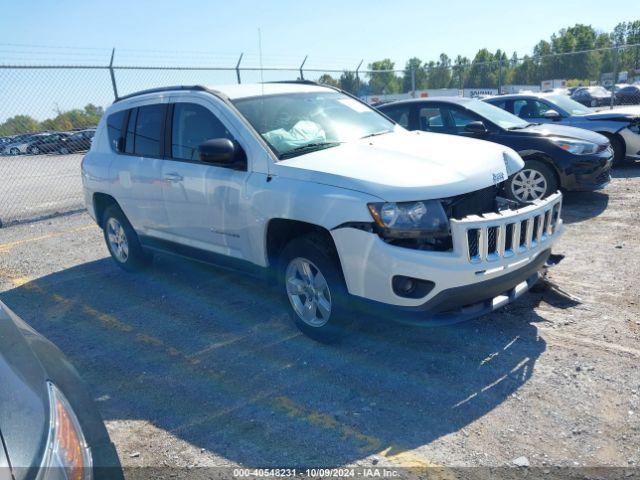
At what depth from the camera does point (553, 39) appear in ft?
331

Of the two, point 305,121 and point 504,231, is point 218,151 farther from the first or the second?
point 504,231

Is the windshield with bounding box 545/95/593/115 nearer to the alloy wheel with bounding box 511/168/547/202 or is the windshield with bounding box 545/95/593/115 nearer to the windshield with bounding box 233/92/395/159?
the alloy wheel with bounding box 511/168/547/202

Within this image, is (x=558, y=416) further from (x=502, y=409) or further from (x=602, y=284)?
(x=602, y=284)

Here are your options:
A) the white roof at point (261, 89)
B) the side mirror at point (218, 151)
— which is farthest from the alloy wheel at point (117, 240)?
the side mirror at point (218, 151)

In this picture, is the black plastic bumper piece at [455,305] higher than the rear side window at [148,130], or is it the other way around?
the rear side window at [148,130]

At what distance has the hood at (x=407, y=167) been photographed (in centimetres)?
353

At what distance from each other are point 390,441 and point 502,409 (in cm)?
72

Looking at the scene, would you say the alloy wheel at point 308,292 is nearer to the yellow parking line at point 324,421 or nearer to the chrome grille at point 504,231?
the yellow parking line at point 324,421

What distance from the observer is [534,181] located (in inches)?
311

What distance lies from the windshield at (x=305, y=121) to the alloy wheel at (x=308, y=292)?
2.79 ft

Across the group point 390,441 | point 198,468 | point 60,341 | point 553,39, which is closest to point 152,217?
point 60,341

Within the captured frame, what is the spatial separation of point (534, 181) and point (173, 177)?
523cm

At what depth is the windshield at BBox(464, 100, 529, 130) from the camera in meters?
8.15

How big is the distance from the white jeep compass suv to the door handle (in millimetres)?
17
